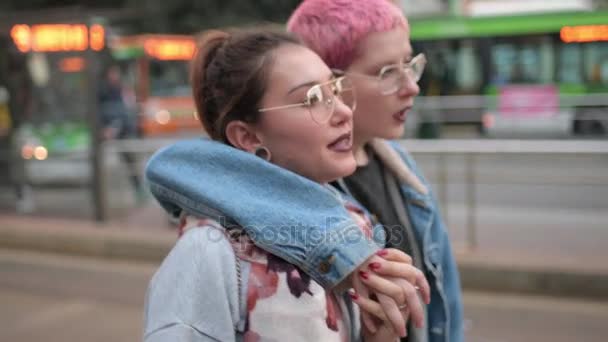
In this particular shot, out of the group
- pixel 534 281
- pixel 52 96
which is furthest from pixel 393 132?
pixel 52 96

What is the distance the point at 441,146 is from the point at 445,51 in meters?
10.4

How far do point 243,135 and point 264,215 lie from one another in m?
0.19

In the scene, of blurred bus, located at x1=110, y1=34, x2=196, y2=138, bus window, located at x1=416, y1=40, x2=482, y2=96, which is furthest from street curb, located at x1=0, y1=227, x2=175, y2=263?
blurred bus, located at x1=110, y1=34, x2=196, y2=138

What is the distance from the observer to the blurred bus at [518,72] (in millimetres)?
13781

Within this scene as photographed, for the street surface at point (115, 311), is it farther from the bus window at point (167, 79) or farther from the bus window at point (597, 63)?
the bus window at point (167, 79)

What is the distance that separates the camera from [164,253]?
6.13m

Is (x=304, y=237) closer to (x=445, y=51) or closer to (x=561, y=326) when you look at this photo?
(x=561, y=326)

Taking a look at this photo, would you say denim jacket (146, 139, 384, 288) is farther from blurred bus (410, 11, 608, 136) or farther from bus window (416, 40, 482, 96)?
bus window (416, 40, 482, 96)

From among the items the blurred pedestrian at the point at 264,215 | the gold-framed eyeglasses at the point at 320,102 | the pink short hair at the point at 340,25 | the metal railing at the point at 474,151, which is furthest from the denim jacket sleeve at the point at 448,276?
the metal railing at the point at 474,151

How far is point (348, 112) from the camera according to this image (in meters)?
1.28

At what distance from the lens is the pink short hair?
1569 mm

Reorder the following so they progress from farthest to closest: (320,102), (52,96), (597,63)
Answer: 1. (597,63)
2. (52,96)
3. (320,102)

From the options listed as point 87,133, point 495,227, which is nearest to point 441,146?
point 495,227

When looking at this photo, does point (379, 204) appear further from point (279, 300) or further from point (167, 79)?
point (167, 79)
